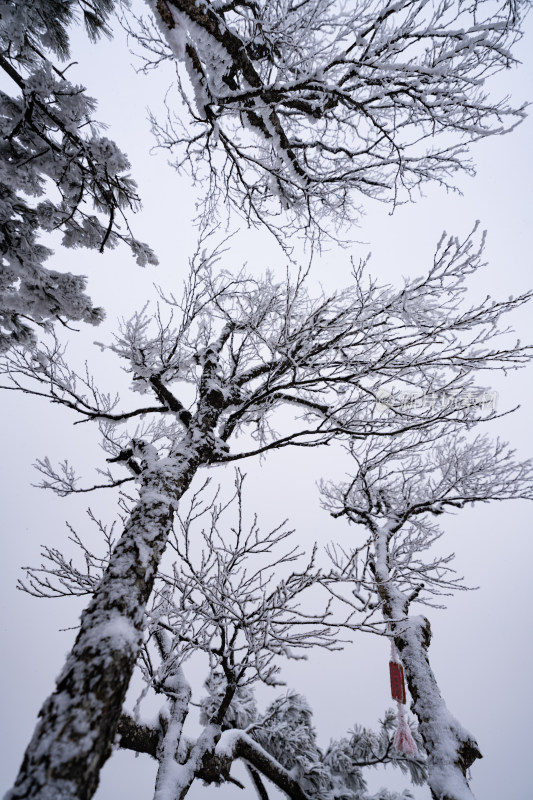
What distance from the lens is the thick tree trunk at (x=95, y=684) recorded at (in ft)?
4.47

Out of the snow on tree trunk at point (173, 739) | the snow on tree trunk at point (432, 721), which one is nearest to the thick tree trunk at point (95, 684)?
the snow on tree trunk at point (432, 721)

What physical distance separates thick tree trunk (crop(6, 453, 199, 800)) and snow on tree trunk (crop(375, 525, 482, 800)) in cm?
240

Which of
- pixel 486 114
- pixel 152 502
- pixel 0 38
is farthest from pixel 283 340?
pixel 0 38

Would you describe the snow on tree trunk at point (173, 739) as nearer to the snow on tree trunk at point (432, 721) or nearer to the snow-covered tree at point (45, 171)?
the snow on tree trunk at point (432, 721)

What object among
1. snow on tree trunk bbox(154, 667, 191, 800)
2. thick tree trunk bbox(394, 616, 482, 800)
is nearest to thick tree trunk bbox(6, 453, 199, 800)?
snow on tree trunk bbox(154, 667, 191, 800)

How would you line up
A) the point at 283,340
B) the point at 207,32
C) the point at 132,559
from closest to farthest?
the point at 132,559 → the point at 207,32 → the point at 283,340

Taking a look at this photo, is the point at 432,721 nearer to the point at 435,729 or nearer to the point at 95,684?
the point at 435,729

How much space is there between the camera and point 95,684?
1651 millimetres

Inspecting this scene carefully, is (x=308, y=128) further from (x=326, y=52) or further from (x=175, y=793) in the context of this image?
(x=175, y=793)

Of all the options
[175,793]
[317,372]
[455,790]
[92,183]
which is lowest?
[175,793]

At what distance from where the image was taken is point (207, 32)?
3.20 meters

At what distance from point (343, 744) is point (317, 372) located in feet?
24.8

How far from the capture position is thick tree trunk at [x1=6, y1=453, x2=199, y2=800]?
53.7 inches

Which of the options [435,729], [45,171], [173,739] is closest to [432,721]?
[435,729]
